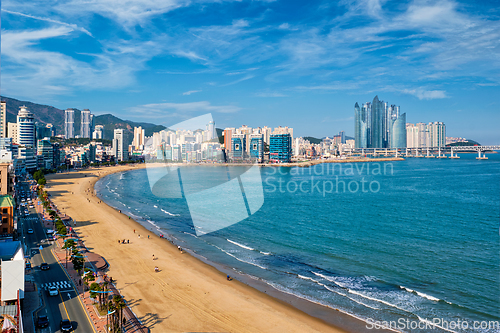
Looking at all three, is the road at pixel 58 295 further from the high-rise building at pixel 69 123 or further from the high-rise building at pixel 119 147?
the high-rise building at pixel 69 123

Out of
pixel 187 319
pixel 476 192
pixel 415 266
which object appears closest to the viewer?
pixel 187 319

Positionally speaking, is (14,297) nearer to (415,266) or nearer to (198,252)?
(198,252)

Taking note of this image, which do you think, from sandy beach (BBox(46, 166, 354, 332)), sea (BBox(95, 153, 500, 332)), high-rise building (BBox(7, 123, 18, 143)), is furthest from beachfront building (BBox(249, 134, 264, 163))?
sandy beach (BBox(46, 166, 354, 332))

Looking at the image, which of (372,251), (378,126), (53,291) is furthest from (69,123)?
(372,251)

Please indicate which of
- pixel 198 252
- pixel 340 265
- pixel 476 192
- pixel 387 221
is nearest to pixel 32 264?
pixel 198 252

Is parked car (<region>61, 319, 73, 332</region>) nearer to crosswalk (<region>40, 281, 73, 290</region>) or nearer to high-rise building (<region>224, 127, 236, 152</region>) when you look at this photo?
crosswalk (<region>40, 281, 73, 290</region>)

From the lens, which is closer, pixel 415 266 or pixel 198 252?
pixel 415 266

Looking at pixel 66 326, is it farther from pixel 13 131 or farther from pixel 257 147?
pixel 257 147
